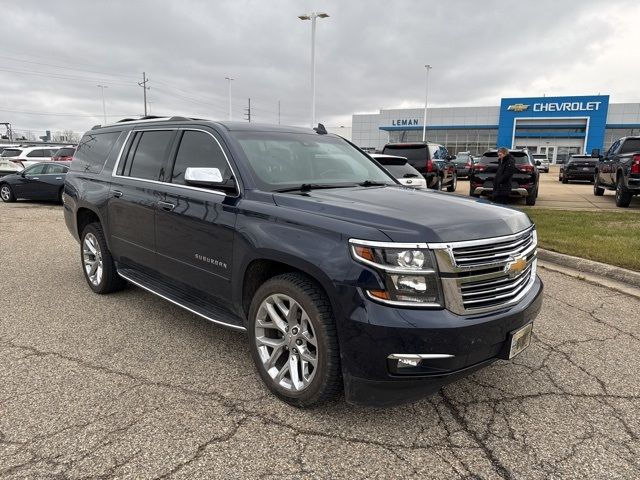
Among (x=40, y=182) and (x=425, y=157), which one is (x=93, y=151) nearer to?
(x=425, y=157)

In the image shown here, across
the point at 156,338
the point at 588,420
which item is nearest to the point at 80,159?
the point at 156,338

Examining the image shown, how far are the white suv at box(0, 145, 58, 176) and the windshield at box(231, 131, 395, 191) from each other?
1954 centimetres

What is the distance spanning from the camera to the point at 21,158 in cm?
2070

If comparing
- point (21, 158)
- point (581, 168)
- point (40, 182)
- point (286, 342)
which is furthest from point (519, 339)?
point (581, 168)

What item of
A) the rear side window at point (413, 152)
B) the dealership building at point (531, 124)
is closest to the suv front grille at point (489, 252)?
the rear side window at point (413, 152)

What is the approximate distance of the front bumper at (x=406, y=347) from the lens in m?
2.46

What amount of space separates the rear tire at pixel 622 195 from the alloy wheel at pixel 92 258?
12701 millimetres

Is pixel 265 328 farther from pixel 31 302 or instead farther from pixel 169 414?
pixel 31 302

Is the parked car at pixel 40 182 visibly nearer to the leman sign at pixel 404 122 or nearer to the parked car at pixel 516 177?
the parked car at pixel 516 177

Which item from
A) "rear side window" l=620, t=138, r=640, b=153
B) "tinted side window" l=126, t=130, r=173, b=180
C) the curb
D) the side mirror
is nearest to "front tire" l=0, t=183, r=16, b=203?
"tinted side window" l=126, t=130, r=173, b=180

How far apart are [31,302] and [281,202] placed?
11.6 feet

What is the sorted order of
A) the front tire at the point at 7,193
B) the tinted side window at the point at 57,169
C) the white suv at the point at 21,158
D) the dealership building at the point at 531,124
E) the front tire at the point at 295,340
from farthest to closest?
the dealership building at the point at 531,124
the white suv at the point at 21,158
the front tire at the point at 7,193
the tinted side window at the point at 57,169
the front tire at the point at 295,340

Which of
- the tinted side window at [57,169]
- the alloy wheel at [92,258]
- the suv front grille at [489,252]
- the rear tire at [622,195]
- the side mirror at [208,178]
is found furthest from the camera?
the tinted side window at [57,169]

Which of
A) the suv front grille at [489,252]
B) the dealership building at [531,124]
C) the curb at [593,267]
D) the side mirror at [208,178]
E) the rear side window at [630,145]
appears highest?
the dealership building at [531,124]
